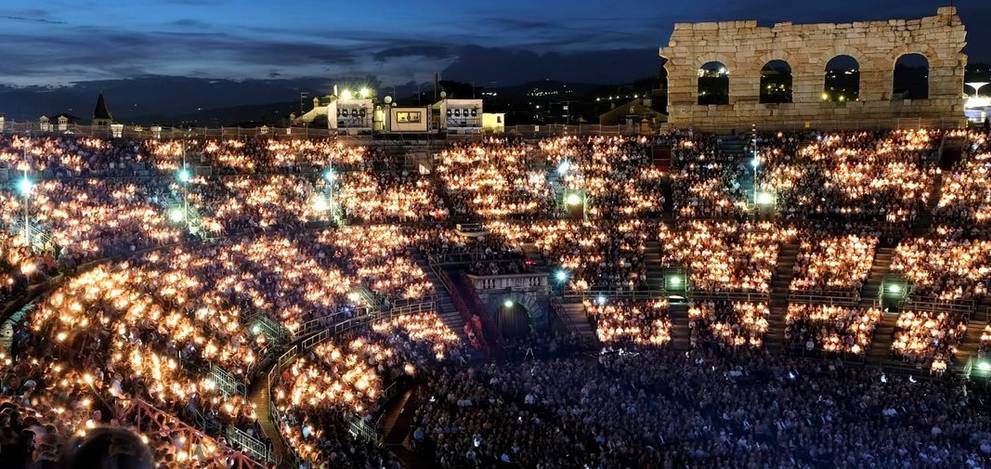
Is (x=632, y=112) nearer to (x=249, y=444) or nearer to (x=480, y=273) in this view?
(x=480, y=273)

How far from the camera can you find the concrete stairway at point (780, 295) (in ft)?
127

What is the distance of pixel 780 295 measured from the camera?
40.4 metres

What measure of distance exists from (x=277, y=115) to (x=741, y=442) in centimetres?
9982

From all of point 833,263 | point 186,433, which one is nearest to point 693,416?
point 833,263

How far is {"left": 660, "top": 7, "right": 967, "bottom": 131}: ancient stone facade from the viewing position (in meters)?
51.3

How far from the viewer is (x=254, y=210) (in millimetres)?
42812

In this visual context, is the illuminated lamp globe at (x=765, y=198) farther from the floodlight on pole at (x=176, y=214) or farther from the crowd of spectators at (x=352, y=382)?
the floodlight on pole at (x=176, y=214)

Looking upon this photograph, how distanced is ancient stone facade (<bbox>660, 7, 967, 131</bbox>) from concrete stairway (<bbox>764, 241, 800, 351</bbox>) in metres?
12.1

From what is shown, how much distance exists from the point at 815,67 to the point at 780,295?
1763 cm

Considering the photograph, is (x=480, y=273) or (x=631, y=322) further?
(x=480, y=273)

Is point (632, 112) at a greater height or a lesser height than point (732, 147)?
greater

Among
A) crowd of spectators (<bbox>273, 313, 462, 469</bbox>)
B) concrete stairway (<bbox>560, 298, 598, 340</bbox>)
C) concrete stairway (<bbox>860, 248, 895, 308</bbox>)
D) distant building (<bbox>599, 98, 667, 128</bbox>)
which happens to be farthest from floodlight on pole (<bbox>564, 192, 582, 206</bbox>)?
distant building (<bbox>599, 98, 667, 128</bbox>)

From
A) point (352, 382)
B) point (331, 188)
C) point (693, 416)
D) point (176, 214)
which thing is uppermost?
point (331, 188)

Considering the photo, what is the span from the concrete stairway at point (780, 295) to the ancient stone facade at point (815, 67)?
12.1 metres
